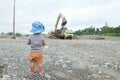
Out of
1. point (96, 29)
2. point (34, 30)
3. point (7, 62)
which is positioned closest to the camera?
point (34, 30)

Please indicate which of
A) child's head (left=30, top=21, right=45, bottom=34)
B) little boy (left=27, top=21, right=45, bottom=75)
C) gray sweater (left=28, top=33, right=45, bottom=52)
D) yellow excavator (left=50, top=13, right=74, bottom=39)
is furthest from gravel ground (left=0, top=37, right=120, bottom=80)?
yellow excavator (left=50, top=13, right=74, bottom=39)

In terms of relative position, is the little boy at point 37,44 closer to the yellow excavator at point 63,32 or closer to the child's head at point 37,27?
the child's head at point 37,27

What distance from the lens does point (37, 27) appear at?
31.9 feet

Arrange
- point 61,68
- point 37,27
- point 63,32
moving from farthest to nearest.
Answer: point 63,32
point 61,68
point 37,27

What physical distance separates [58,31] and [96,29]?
40339 mm

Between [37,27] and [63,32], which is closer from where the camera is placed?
[37,27]

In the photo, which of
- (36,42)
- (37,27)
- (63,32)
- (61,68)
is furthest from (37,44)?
(63,32)

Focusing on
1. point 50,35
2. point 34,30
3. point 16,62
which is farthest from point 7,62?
point 50,35

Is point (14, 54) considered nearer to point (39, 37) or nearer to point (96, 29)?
point (39, 37)

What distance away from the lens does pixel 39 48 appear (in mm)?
9797

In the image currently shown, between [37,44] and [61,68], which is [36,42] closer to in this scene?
[37,44]

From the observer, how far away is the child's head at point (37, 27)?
381 inches

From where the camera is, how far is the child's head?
31.8 ft

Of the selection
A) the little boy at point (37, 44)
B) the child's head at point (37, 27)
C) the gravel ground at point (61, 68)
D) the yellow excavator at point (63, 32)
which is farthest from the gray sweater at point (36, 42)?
the yellow excavator at point (63, 32)
